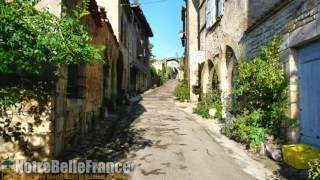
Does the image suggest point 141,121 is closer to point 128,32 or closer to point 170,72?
point 128,32

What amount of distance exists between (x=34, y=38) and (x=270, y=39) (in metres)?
5.73

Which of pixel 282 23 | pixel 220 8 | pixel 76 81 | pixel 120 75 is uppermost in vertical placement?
pixel 220 8

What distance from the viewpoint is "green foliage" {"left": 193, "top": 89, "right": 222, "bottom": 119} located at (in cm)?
1257

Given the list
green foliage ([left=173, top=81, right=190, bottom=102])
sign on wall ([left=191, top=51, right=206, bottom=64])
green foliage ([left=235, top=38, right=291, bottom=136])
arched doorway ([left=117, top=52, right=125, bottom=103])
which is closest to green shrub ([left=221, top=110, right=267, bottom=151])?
green foliage ([left=235, top=38, right=291, bottom=136])

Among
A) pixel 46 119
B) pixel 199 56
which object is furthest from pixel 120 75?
pixel 46 119

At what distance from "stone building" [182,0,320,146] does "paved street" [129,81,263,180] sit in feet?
5.65

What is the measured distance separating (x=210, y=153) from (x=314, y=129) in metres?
2.19

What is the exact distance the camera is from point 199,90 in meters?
17.9

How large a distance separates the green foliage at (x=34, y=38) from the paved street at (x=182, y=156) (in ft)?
7.81

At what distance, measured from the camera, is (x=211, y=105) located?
13.1 meters

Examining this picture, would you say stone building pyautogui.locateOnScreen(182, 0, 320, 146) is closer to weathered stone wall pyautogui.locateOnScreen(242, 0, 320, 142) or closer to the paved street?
weathered stone wall pyautogui.locateOnScreen(242, 0, 320, 142)

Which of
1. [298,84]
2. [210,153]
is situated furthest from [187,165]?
[298,84]

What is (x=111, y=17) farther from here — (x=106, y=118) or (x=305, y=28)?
(x=305, y=28)

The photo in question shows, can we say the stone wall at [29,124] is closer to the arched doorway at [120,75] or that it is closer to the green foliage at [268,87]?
the green foliage at [268,87]
